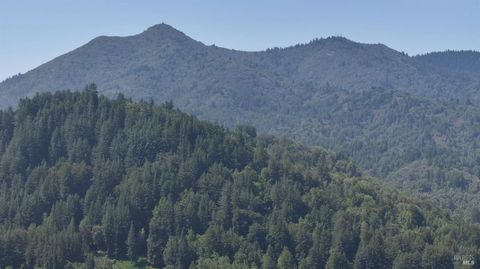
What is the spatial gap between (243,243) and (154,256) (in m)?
23.1

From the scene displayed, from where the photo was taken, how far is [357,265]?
19950 cm

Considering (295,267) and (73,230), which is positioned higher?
(73,230)

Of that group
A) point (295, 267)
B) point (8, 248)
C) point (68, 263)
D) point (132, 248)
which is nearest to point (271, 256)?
point (295, 267)

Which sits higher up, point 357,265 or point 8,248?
point 8,248

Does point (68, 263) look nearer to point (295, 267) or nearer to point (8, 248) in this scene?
point (8, 248)

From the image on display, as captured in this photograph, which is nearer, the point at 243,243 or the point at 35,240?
the point at 35,240

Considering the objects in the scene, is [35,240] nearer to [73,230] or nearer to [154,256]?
[73,230]

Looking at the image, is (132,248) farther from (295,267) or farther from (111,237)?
(295,267)

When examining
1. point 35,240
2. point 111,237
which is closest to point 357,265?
point 111,237

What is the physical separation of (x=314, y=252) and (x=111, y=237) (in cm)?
5243

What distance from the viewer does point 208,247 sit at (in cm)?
19500

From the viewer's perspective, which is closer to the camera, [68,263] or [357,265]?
[68,263]

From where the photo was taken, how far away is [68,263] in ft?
597

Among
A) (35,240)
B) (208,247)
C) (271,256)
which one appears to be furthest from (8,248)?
(271,256)
